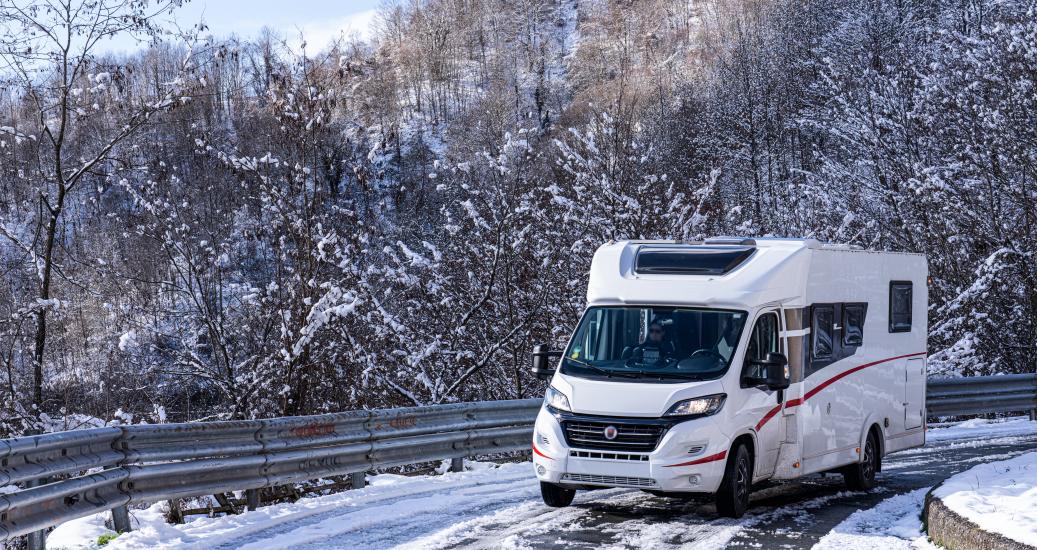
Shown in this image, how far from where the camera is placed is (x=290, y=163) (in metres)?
15.8

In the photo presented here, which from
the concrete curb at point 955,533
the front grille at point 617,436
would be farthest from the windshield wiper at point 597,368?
the concrete curb at point 955,533

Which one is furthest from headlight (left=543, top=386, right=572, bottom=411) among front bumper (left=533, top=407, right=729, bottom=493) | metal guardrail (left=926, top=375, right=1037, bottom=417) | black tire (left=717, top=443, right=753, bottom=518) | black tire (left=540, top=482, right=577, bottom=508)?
metal guardrail (left=926, top=375, right=1037, bottom=417)

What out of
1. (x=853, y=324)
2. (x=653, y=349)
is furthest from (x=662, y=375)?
(x=853, y=324)

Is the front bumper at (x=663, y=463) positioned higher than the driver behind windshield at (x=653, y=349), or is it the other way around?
the driver behind windshield at (x=653, y=349)

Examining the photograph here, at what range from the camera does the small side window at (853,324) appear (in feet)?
38.0

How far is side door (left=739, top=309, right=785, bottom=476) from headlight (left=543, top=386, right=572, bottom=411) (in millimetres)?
1606

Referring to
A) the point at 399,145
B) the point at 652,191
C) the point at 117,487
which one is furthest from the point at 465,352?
the point at 399,145

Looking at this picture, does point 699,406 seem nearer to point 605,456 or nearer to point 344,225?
point 605,456

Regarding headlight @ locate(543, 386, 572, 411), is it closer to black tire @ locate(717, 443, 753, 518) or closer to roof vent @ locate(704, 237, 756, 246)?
black tire @ locate(717, 443, 753, 518)

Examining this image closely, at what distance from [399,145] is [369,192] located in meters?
105

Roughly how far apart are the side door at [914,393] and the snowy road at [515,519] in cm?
100

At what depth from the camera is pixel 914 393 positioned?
534 inches

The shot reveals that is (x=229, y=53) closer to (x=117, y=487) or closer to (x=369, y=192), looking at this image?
(x=369, y=192)

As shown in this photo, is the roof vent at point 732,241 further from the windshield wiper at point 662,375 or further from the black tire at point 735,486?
the black tire at point 735,486
